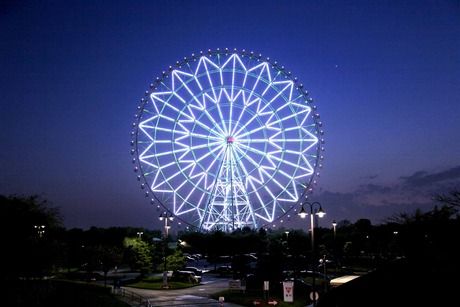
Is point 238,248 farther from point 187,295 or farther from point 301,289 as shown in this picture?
point 301,289

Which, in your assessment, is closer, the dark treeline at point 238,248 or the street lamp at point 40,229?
the dark treeline at point 238,248

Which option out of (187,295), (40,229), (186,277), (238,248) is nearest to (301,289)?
(187,295)

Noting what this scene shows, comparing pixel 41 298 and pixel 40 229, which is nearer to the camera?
pixel 41 298

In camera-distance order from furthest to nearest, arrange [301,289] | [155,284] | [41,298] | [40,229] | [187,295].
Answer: [155,284] → [187,295] → [301,289] → [40,229] → [41,298]

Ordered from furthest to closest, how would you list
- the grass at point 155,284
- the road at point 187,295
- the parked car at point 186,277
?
the parked car at point 186,277, the grass at point 155,284, the road at point 187,295

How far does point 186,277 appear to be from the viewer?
4278cm

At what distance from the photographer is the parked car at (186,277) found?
41859 mm

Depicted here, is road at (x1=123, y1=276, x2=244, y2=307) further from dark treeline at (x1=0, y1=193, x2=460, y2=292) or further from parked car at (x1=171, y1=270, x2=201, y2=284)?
dark treeline at (x1=0, y1=193, x2=460, y2=292)

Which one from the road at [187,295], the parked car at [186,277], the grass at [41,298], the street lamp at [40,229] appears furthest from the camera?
the parked car at [186,277]

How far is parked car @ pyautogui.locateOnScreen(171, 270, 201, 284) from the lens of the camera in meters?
41.9

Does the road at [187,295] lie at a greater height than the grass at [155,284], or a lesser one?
lesser

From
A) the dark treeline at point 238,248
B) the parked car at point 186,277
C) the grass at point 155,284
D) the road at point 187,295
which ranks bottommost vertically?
the road at point 187,295

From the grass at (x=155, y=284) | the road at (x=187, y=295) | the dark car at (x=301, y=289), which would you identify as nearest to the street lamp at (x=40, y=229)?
the road at (x=187, y=295)

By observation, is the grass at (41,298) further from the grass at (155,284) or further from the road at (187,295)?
the grass at (155,284)
